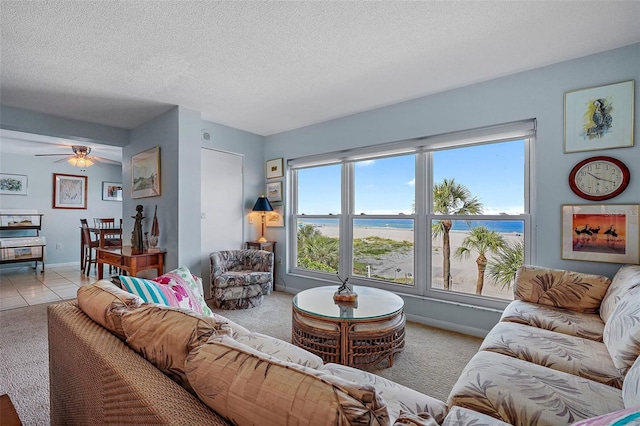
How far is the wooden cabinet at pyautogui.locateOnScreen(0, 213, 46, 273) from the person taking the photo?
5344mm

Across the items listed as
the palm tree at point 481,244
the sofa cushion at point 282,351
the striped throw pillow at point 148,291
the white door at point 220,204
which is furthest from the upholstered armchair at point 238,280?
the palm tree at point 481,244

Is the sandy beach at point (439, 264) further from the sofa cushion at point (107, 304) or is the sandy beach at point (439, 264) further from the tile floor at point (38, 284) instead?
the tile floor at point (38, 284)

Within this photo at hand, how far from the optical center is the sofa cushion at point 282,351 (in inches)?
53.0

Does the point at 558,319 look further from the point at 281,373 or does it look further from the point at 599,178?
the point at 281,373

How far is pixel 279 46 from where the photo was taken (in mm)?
2201

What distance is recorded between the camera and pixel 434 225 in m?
3.22

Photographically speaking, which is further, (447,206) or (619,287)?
(447,206)

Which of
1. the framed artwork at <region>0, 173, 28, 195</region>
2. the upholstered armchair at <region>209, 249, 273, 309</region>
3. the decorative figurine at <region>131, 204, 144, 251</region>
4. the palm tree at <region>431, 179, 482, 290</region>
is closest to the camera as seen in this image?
the palm tree at <region>431, 179, 482, 290</region>

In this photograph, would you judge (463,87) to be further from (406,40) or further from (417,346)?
(417,346)

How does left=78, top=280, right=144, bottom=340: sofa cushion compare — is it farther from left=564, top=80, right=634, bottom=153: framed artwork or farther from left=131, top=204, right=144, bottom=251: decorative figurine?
left=564, top=80, right=634, bottom=153: framed artwork

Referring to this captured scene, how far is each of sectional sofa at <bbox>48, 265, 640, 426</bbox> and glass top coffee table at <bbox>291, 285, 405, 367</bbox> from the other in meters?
0.69

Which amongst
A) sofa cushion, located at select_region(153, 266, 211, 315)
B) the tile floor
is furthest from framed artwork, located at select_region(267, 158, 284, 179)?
the tile floor

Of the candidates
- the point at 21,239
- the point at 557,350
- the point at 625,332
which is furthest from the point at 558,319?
the point at 21,239

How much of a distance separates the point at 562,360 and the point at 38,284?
21.7ft
